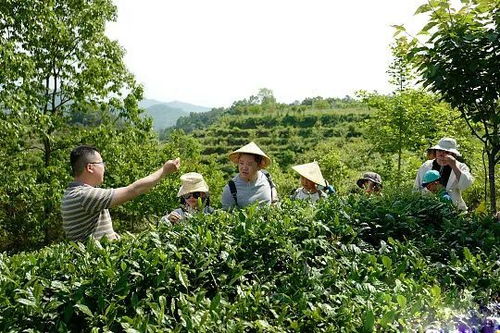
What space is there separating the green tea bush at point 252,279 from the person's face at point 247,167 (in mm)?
1079

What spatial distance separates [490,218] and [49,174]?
10.4 m

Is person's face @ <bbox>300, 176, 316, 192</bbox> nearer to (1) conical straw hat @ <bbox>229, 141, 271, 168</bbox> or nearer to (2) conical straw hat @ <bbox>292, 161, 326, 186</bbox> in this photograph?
(2) conical straw hat @ <bbox>292, 161, 326, 186</bbox>

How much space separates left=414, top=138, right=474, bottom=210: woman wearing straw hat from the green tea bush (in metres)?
1.54

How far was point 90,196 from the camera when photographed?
3.14 m

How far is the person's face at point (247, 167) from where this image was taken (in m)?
4.27

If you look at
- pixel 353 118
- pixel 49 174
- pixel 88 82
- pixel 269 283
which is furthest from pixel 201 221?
pixel 353 118

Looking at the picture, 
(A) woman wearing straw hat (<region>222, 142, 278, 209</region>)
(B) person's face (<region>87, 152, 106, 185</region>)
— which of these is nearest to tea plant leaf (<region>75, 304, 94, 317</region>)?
A: (B) person's face (<region>87, 152, 106, 185</region>)

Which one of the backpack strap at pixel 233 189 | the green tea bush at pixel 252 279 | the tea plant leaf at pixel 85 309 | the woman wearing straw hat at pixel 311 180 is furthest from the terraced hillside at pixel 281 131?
the tea plant leaf at pixel 85 309

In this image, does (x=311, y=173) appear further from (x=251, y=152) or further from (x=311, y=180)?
(x=251, y=152)

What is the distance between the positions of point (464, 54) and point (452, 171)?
1651 millimetres

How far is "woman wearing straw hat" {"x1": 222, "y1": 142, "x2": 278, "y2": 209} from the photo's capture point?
4.16 meters

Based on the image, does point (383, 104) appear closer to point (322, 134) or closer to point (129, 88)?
point (129, 88)

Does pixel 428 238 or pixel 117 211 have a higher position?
pixel 428 238

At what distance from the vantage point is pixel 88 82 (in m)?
12.4
